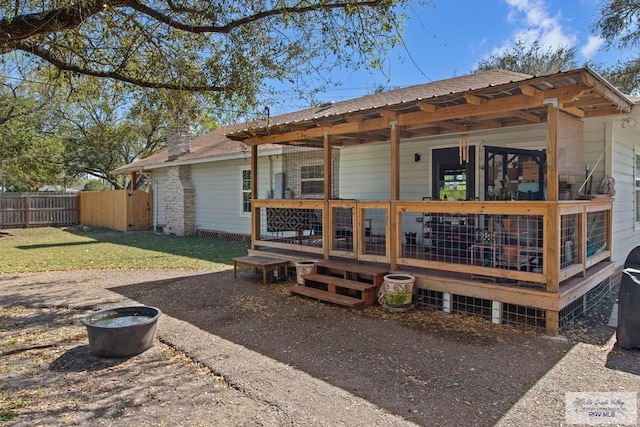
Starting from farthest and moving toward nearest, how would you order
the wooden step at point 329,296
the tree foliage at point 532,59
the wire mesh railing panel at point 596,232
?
the tree foliage at point 532,59, the wire mesh railing panel at point 596,232, the wooden step at point 329,296

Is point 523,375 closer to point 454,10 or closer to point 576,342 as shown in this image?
point 576,342

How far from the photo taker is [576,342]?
14.5 ft

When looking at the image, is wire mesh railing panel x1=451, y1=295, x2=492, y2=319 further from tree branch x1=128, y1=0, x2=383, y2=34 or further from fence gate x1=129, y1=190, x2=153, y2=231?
fence gate x1=129, y1=190, x2=153, y2=231

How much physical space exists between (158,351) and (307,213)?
13.7 ft

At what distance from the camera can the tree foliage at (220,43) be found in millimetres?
5480

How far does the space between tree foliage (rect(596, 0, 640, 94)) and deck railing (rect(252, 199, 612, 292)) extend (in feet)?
32.5

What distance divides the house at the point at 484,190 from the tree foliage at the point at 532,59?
1299 centimetres

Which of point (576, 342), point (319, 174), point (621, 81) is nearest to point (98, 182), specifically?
point (319, 174)

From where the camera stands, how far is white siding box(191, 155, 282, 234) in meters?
12.5

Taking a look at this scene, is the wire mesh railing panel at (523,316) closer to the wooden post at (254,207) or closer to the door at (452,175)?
the door at (452,175)

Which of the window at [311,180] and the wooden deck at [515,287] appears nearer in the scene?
the wooden deck at [515,287]

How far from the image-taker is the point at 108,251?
11812mm

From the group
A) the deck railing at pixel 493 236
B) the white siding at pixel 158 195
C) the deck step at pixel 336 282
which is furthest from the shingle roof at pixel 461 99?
the white siding at pixel 158 195

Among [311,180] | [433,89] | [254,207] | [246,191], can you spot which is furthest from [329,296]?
[246,191]
